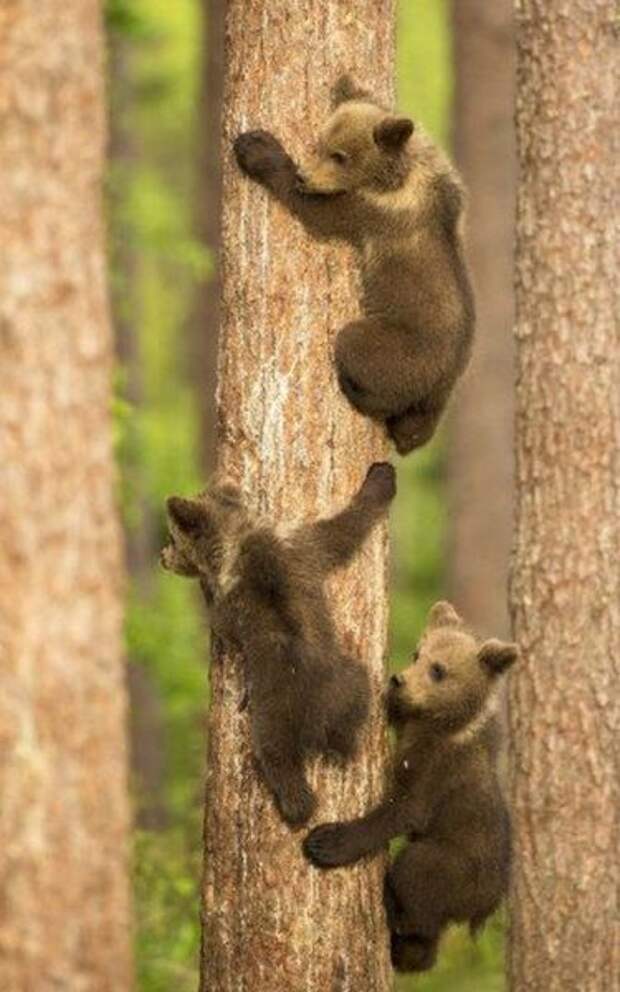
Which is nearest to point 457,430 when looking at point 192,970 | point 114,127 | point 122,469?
point 122,469

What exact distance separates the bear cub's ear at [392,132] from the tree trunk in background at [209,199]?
7.80m

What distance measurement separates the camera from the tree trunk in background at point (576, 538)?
898 centimetres

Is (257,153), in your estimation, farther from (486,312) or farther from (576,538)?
(486,312)

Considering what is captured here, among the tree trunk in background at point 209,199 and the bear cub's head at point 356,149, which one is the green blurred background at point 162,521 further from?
the bear cub's head at point 356,149

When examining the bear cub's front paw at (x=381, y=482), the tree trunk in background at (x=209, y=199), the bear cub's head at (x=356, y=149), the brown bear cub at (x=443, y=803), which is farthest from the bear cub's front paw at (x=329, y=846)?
the tree trunk in background at (x=209, y=199)

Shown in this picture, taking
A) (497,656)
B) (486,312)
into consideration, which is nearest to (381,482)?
(497,656)

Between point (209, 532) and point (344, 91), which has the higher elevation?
point (344, 91)

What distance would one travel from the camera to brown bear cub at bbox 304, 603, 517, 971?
26.3 ft

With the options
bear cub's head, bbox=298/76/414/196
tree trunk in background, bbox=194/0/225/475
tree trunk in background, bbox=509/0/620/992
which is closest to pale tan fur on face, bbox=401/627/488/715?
tree trunk in background, bbox=509/0/620/992

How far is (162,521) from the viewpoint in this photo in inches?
875

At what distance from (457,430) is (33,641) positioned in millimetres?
10697

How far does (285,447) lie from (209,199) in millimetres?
10694

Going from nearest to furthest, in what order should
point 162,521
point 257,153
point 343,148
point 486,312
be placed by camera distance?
point 257,153 < point 343,148 < point 486,312 < point 162,521

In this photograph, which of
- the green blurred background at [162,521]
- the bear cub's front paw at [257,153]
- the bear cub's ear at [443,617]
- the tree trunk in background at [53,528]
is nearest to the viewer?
the tree trunk in background at [53,528]
